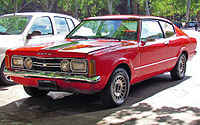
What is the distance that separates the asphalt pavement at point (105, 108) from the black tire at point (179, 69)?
58cm

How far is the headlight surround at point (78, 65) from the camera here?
17.4 feet

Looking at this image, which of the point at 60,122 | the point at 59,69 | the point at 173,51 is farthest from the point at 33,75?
the point at 173,51

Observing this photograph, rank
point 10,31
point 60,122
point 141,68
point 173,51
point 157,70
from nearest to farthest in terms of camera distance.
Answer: point 60,122 → point 141,68 → point 157,70 → point 173,51 → point 10,31

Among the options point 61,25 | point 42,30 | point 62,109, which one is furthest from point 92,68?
point 61,25

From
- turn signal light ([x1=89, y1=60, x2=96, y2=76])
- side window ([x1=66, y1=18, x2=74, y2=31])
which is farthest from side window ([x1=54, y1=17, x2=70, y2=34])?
turn signal light ([x1=89, y1=60, x2=96, y2=76])

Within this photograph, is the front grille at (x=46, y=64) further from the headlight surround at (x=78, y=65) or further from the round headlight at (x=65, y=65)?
the headlight surround at (x=78, y=65)

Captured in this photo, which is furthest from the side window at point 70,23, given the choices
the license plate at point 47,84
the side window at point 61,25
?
the license plate at point 47,84

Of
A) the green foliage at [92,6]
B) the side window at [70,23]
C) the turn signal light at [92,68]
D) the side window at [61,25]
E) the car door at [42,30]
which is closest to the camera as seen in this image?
the turn signal light at [92,68]

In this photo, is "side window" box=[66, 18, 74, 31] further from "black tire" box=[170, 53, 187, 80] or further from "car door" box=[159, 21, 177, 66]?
"black tire" box=[170, 53, 187, 80]

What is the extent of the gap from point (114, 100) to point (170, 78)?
346 centimetres

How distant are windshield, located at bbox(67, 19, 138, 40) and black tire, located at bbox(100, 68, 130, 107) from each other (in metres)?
0.98

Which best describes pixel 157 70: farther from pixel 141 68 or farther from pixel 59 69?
pixel 59 69

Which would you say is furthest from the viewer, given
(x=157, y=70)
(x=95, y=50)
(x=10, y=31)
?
(x=10, y=31)

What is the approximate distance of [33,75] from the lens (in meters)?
5.69
